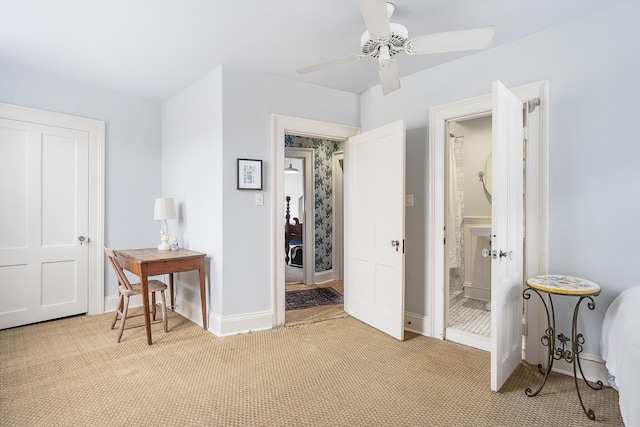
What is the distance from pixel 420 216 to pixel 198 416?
2427 millimetres

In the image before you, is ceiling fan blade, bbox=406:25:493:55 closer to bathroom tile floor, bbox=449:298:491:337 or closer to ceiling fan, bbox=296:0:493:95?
ceiling fan, bbox=296:0:493:95

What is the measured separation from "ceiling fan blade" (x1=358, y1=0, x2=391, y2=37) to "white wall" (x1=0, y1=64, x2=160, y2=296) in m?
3.34

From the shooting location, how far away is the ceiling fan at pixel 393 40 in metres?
1.67

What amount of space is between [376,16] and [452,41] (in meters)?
0.51

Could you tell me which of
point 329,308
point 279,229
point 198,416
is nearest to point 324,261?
point 329,308

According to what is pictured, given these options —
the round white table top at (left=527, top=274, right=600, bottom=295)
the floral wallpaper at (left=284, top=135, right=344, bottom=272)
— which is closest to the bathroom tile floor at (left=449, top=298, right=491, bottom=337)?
the round white table top at (left=527, top=274, right=600, bottom=295)

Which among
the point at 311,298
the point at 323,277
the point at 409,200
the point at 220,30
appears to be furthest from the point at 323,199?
the point at 220,30

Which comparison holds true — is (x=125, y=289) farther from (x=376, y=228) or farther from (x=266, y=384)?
(x=376, y=228)

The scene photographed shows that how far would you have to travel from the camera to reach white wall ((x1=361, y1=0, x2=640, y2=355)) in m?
2.23

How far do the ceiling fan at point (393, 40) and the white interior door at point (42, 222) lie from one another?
2959 millimetres

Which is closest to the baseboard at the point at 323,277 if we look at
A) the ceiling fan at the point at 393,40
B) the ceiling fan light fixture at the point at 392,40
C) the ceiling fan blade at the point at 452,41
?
the ceiling fan at the point at 393,40

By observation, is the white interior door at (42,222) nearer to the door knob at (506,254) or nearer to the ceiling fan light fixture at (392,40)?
the ceiling fan light fixture at (392,40)

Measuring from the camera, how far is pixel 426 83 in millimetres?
3252

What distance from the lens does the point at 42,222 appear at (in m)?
3.50
